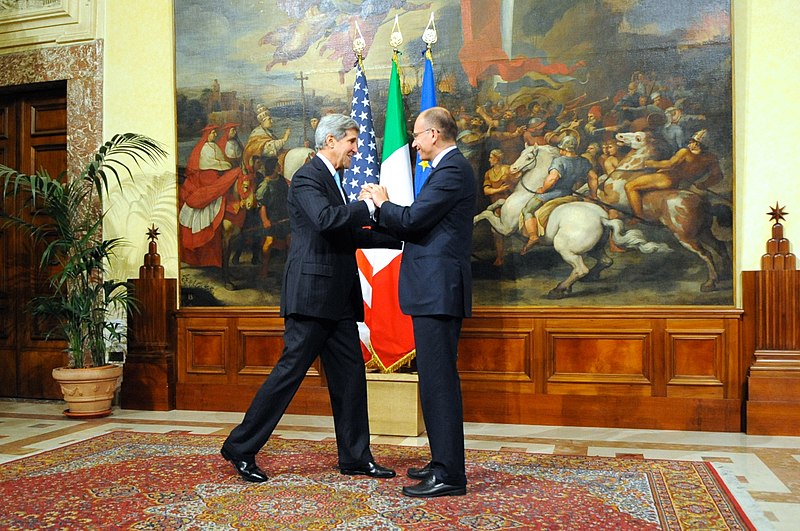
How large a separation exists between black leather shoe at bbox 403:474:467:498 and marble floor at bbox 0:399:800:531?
108 cm

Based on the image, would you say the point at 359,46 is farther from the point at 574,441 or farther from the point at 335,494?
the point at 335,494

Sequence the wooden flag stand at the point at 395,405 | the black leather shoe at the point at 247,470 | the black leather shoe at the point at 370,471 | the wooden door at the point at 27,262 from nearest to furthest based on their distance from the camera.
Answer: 1. the black leather shoe at the point at 247,470
2. the black leather shoe at the point at 370,471
3. the wooden flag stand at the point at 395,405
4. the wooden door at the point at 27,262

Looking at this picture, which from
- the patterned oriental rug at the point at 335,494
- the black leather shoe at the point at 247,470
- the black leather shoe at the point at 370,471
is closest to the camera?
the patterned oriental rug at the point at 335,494

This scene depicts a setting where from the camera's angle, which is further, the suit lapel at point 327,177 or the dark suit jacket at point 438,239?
the suit lapel at point 327,177

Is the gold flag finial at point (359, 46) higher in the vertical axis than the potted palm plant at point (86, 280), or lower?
higher

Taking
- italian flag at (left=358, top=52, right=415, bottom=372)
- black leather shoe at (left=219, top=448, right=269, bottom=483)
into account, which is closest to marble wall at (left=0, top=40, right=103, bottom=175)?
italian flag at (left=358, top=52, right=415, bottom=372)

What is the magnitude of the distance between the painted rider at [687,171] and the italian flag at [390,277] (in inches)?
69.0

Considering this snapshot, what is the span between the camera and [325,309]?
13.6ft

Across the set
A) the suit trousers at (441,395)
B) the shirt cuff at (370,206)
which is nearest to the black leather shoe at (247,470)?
the suit trousers at (441,395)

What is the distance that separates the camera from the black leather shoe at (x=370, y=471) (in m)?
4.22

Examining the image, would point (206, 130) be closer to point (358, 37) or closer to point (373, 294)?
point (358, 37)

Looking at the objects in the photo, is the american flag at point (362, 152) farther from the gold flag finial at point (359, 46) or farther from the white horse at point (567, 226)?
the white horse at point (567, 226)

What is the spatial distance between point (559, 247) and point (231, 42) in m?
3.35

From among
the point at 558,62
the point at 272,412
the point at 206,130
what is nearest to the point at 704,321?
the point at 558,62
